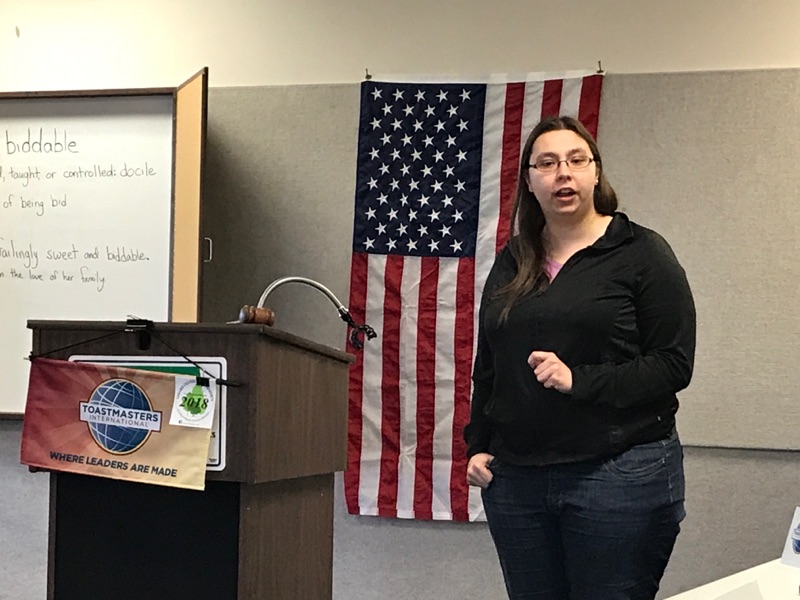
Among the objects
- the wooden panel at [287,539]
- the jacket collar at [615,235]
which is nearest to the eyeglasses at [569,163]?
the jacket collar at [615,235]

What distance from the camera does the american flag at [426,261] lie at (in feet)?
9.54

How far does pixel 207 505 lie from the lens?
5.01ft

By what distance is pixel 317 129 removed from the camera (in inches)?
121

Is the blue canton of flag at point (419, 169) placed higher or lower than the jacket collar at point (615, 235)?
higher

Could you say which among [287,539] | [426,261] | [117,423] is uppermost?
[426,261]

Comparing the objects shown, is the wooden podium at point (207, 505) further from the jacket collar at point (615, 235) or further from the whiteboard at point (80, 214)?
the whiteboard at point (80, 214)

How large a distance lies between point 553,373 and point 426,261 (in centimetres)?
138

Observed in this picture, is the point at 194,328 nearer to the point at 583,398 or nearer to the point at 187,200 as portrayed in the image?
the point at 583,398

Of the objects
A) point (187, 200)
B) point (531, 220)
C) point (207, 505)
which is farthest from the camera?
point (187, 200)

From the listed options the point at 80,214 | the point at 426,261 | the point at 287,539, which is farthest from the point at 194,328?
the point at 80,214

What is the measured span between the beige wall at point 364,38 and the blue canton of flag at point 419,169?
11 cm

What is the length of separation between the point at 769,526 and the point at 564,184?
5.11 ft

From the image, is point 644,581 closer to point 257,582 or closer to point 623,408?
point 623,408

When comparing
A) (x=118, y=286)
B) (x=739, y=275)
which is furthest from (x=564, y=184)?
(x=118, y=286)
